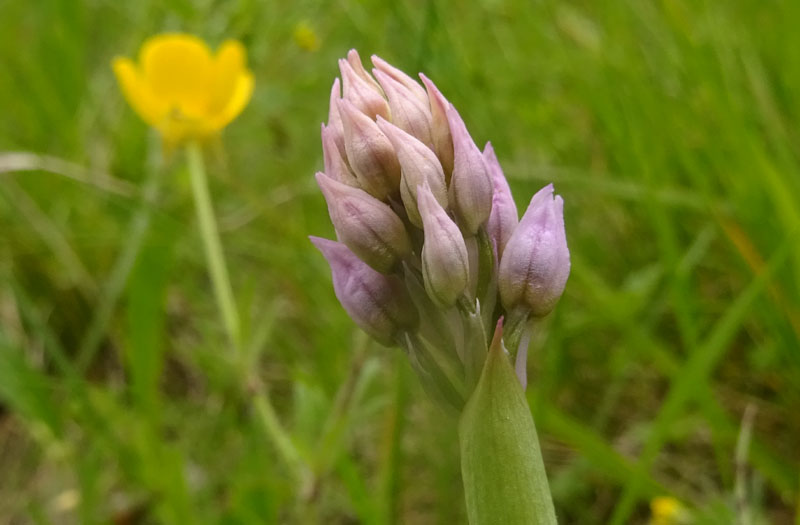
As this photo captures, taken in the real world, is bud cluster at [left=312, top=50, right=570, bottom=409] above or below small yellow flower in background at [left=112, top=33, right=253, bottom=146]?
below

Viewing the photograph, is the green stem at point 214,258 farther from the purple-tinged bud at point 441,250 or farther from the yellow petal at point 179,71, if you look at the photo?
the purple-tinged bud at point 441,250

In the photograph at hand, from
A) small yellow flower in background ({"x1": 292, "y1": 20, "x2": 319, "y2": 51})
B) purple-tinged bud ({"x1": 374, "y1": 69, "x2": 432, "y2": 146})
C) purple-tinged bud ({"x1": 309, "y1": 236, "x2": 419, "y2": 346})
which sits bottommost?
purple-tinged bud ({"x1": 309, "y1": 236, "x2": 419, "y2": 346})

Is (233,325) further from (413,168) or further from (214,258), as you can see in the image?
(413,168)

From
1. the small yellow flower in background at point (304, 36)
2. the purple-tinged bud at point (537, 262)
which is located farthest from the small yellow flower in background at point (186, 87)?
the purple-tinged bud at point (537, 262)

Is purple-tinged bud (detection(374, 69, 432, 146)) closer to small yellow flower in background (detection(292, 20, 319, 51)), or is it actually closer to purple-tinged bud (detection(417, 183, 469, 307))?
purple-tinged bud (detection(417, 183, 469, 307))

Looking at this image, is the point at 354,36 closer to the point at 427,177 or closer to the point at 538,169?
the point at 538,169

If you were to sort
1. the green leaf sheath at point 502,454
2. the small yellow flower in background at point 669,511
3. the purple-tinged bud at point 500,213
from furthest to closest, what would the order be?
the small yellow flower in background at point 669,511 → the purple-tinged bud at point 500,213 → the green leaf sheath at point 502,454

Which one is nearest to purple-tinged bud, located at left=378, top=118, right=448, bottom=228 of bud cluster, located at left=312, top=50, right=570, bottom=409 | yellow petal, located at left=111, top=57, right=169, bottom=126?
bud cluster, located at left=312, top=50, right=570, bottom=409
